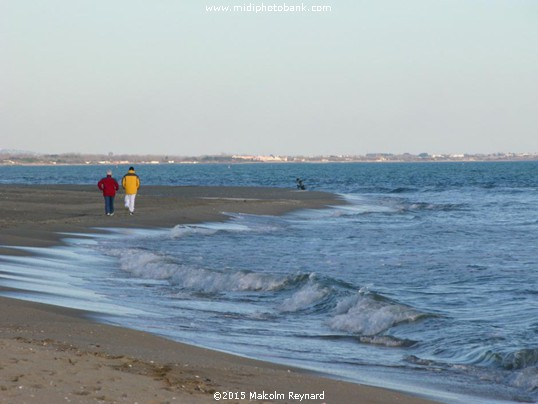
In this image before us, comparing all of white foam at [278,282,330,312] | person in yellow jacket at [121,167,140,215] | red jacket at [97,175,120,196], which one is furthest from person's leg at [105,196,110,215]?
white foam at [278,282,330,312]

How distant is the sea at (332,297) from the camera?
10.1 metres

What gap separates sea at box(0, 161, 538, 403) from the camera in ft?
33.2

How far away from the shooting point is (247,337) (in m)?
11.2

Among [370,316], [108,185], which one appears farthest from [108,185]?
[370,316]

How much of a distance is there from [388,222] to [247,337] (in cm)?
2479

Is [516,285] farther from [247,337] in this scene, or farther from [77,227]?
[77,227]

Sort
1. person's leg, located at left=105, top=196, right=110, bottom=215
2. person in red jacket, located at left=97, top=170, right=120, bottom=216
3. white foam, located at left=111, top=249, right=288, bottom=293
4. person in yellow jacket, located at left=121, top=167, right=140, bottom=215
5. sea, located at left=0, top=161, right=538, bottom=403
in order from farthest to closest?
person's leg, located at left=105, top=196, right=110, bottom=215, person in yellow jacket, located at left=121, top=167, right=140, bottom=215, person in red jacket, located at left=97, top=170, right=120, bottom=216, white foam, located at left=111, top=249, right=288, bottom=293, sea, located at left=0, top=161, right=538, bottom=403

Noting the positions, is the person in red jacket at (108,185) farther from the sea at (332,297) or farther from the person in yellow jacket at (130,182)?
the sea at (332,297)

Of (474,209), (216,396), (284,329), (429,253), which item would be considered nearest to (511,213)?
(474,209)

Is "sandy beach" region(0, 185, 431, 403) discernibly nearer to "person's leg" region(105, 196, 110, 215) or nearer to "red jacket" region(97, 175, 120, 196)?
"red jacket" region(97, 175, 120, 196)

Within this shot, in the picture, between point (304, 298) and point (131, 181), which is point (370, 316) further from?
point (131, 181)

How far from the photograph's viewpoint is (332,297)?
1485 centimetres

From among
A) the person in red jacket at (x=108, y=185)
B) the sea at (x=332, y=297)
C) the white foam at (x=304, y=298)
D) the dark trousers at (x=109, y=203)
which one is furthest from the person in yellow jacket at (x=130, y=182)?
the white foam at (x=304, y=298)

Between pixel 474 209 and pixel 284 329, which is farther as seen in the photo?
pixel 474 209
